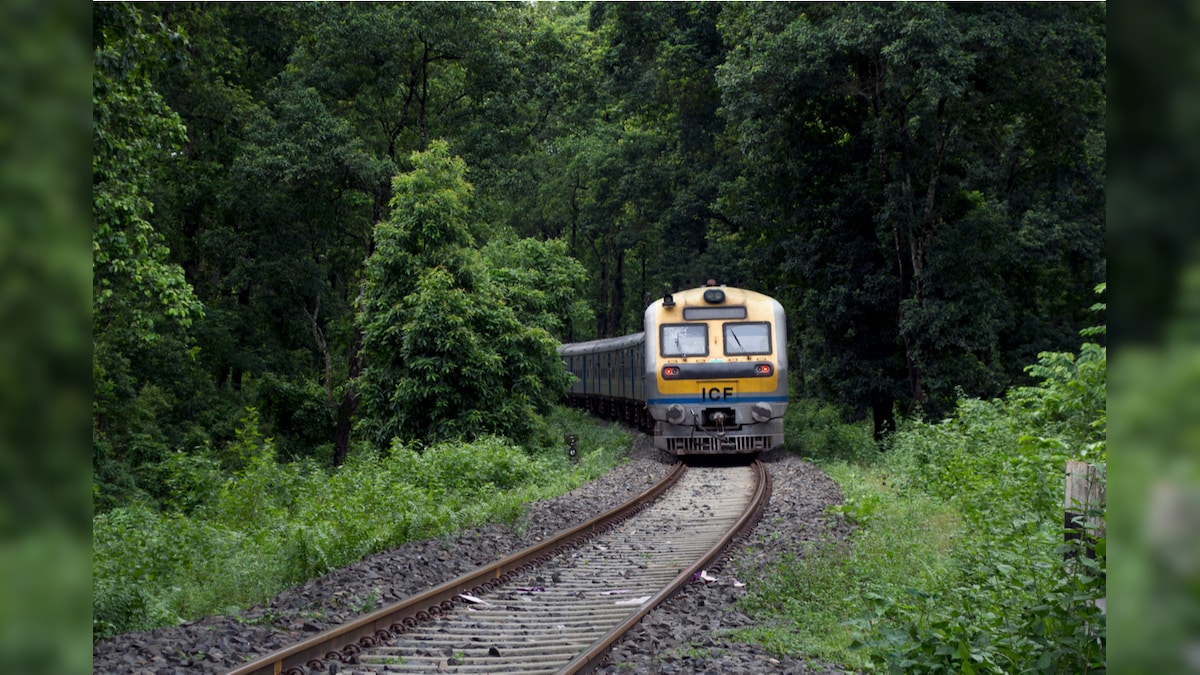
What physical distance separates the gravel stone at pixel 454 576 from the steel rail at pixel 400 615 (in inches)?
9.7

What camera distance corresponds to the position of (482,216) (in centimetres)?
2620

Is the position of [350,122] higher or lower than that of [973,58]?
higher

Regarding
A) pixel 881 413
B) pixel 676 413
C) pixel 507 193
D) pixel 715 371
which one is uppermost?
pixel 507 193

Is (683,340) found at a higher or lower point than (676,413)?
higher

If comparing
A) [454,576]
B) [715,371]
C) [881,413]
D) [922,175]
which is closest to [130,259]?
[454,576]

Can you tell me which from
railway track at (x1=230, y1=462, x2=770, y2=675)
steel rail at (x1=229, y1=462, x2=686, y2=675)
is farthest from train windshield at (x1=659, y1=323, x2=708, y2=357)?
steel rail at (x1=229, y1=462, x2=686, y2=675)

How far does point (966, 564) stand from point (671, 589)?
212 centimetres

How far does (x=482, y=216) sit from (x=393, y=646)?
20936 millimetres

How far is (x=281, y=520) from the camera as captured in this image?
9.72 m

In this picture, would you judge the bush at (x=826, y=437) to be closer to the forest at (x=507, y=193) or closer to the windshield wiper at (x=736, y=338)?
the forest at (x=507, y=193)

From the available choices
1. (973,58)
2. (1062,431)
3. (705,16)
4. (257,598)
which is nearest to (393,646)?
(257,598)

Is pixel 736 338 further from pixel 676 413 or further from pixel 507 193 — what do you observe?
pixel 507 193
